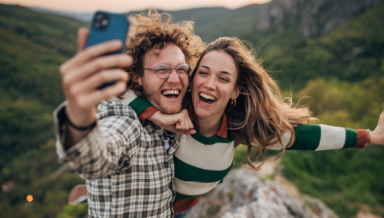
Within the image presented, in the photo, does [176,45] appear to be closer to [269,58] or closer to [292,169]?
[292,169]

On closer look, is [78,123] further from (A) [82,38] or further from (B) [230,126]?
(B) [230,126]

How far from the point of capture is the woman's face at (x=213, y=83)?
93.7 inches

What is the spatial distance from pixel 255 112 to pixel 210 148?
735 millimetres

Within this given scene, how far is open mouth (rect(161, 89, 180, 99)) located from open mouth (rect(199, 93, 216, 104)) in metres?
0.32

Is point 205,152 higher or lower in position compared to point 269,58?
higher

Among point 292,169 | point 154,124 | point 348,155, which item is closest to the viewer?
point 154,124

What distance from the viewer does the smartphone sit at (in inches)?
36.6

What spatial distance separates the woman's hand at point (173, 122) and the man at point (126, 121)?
0.30 feet

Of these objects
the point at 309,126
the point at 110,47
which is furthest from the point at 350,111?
the point at 110,47

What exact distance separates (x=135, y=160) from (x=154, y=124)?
0.39m

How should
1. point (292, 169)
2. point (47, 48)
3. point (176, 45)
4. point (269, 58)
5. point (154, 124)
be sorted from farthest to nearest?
point (47, 48)
point (269, 58)
point (292, 169)
point (176, 45)
point (154, 124)

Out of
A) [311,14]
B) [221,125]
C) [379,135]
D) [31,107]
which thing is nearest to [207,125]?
[221,125]

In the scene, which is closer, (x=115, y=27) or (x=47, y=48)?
(x=115, y=27)

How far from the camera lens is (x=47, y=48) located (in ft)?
281
